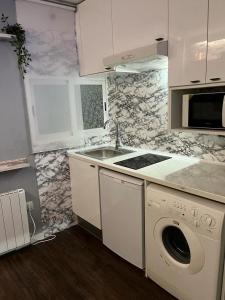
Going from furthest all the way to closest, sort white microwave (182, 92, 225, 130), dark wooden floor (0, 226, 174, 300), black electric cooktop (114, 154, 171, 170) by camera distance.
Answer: black electric cooktop (114, 154, 171, 170), dark wooden floor (0, 226, 174, 300), white microwave (182, 92, 225, 130)

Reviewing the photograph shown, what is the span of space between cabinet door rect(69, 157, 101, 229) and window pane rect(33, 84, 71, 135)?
1.33 ft

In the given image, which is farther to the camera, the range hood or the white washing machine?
the range hood

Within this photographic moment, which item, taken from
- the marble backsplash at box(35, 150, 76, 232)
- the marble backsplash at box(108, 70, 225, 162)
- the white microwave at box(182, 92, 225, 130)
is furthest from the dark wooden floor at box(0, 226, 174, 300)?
the white microwave at box(182, 92, 225, 130)

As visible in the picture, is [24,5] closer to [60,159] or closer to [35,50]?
[35,50]

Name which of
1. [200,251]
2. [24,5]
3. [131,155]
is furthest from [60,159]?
[200,251]

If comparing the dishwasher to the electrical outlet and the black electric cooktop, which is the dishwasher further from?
the electrical outlet

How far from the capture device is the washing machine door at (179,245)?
152cm

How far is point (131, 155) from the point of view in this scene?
98.0 inches

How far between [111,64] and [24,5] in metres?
1.10

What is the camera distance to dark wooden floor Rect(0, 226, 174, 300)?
191 centimetres

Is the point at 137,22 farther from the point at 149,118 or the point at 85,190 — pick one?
the point at 85,190

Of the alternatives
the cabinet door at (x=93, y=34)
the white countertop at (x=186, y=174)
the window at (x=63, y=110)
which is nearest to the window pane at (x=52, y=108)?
the window at (x=63, y=110)

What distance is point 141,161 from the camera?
2221 millimetres

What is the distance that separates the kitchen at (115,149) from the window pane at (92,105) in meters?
0.01
